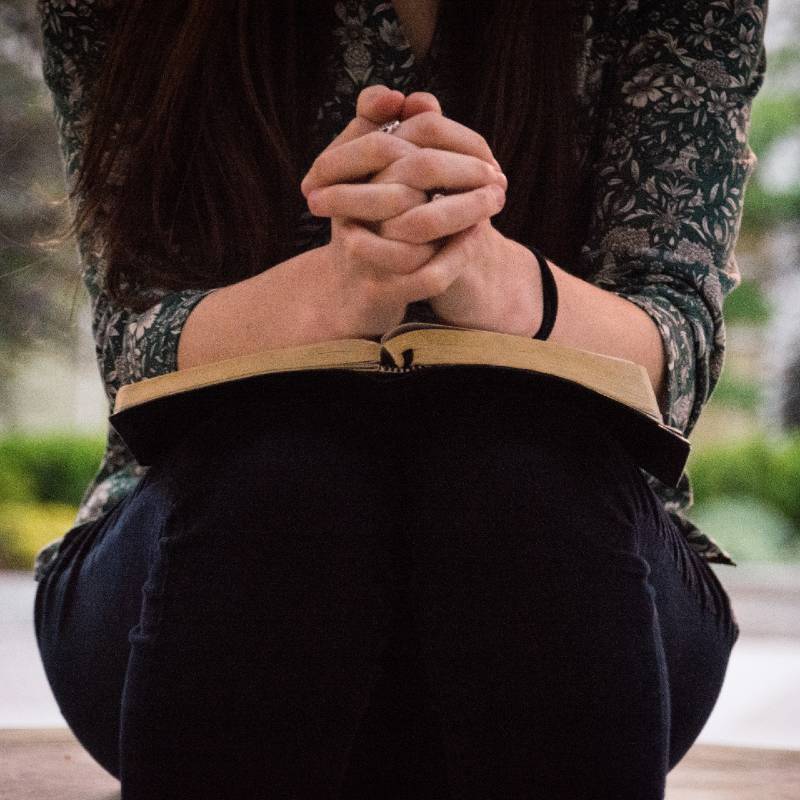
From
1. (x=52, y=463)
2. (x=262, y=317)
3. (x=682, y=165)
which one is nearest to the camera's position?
(x=262, y=317)

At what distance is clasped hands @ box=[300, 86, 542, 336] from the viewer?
0.66m

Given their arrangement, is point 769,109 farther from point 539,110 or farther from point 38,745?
point 38,745

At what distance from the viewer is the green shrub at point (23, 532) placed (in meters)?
3.60

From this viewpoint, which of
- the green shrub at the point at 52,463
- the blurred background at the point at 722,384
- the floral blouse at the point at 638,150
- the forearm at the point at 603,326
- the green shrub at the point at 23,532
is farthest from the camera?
the green shrub at the point at 52,463

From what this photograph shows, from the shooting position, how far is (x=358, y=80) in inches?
39.1

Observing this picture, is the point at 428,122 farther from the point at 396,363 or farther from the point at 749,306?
the point at 749,306

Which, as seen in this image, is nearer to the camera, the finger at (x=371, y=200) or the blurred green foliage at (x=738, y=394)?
the finger at (x=371, y=200)

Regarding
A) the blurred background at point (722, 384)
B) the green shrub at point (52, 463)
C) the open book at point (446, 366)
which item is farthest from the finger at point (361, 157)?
the green shrub at point (52, 463)

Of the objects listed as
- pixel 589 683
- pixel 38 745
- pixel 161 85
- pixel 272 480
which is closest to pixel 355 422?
pixel 272 480

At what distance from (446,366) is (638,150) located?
0.38 meters

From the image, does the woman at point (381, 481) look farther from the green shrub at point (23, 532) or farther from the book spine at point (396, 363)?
the green shrub at point (23, 532)

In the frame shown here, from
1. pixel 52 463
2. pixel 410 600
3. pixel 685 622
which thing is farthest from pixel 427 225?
pixel 52 463

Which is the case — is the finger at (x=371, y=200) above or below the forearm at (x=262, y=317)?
above

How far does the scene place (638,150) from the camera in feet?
3.07
